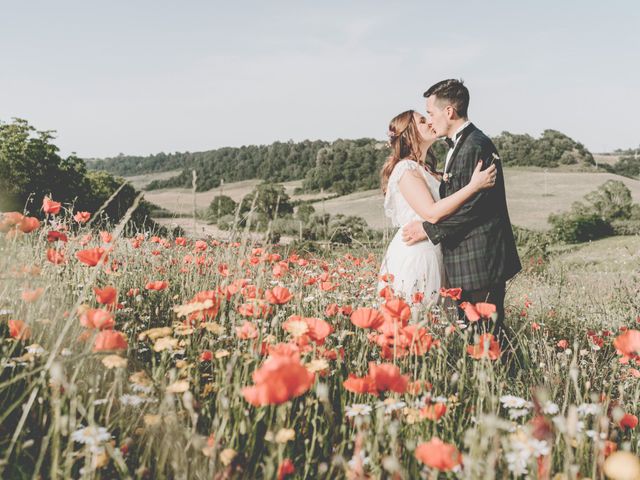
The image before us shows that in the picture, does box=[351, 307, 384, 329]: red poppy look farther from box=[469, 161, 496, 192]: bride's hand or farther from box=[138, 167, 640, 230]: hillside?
box=[138, 167, 640, 230]: hillside

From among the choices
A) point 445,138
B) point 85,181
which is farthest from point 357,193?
point 445,138

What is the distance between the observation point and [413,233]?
11.3 ft

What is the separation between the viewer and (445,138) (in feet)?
Result: 11.4

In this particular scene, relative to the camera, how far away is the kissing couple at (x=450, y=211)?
3059 millimetres

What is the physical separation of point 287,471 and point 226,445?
0.38 m

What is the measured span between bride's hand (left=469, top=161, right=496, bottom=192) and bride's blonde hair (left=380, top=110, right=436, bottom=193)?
2.52 feet

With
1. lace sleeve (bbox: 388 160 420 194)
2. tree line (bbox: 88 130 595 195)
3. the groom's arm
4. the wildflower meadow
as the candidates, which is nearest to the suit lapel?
the groom's arm

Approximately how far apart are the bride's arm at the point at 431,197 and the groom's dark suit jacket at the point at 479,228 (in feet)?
0.18

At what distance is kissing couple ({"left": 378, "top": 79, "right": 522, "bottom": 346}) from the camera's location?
3.06 meters

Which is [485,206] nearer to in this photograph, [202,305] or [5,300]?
[202,305]

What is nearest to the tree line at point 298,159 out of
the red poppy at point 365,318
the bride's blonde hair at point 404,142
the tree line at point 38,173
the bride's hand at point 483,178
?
the tree line at point 38,173

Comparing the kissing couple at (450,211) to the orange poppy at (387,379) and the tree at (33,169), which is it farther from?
the tree at (33,169)

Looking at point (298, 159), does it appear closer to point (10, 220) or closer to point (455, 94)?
point (455, 94)

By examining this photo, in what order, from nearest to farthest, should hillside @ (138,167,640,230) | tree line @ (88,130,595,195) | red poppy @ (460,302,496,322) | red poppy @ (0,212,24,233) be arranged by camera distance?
red poppy @ (460,302,496,322) < red poppy @ (0,212,24,233) < hillside @ (138,167,640,230) < tree line @ (88,130,595,195)
